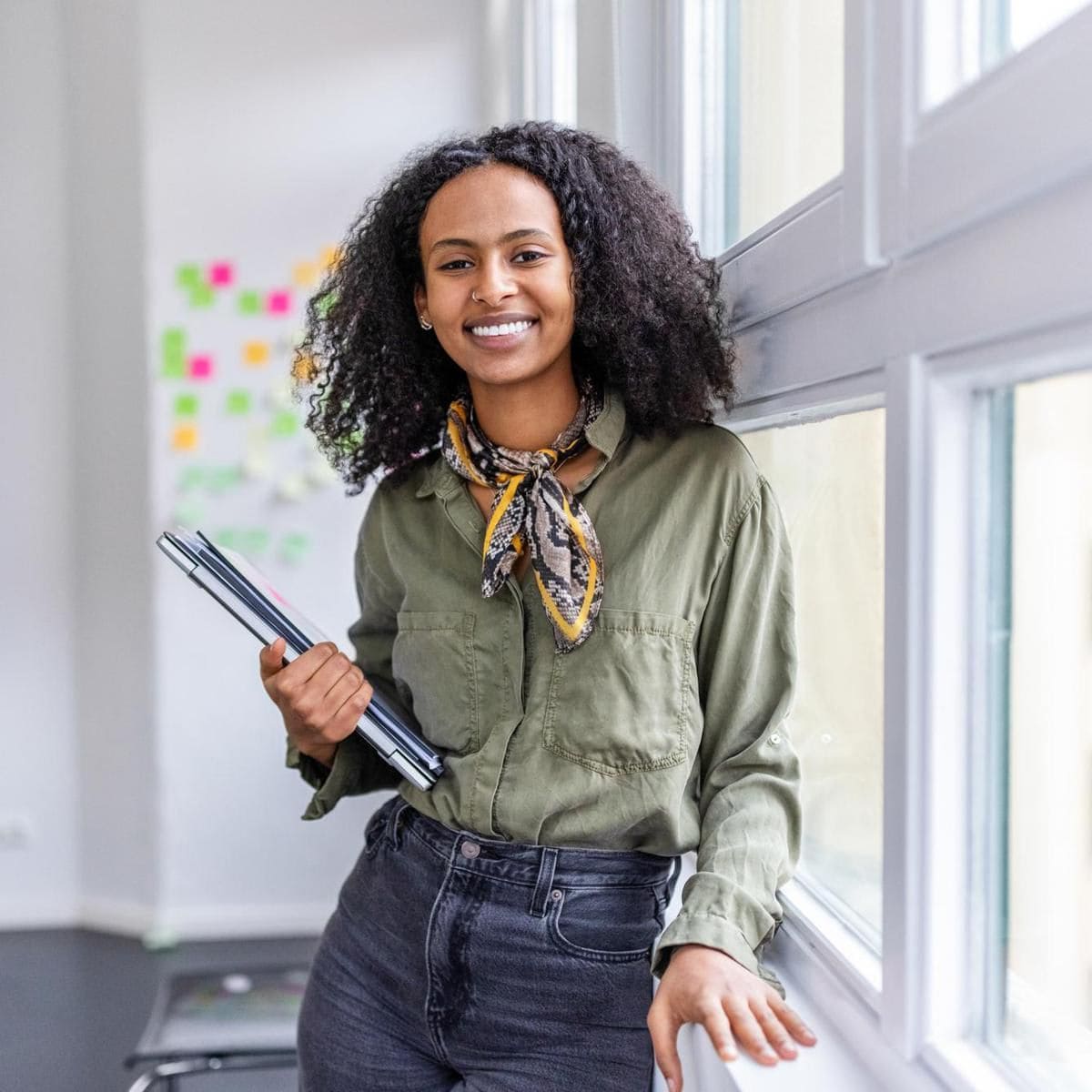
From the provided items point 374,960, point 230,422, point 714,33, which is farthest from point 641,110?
point 230,422

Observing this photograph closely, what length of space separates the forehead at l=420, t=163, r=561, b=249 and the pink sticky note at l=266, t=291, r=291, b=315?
2.49 meters

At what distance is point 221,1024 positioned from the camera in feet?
6.28

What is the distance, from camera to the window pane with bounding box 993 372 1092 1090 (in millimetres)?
769

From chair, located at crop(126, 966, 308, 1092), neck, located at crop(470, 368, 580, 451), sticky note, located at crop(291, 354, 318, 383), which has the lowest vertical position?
chair, located at crop(126, 966, 308, 1092)

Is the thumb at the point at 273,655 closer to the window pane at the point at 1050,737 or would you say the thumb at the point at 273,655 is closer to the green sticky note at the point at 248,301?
the window pane at the point at 1050,737

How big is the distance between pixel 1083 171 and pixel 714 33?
101cm

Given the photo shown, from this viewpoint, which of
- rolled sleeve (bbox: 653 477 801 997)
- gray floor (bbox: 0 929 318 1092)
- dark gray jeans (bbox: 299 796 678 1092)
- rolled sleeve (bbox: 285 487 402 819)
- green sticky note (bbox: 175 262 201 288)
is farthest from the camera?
green sticky note (bbox: 175 262 201 288)

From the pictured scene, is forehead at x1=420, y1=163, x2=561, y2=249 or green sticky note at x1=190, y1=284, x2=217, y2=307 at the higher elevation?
green sticky note at x1=190, y1=284, x2=217, y2=307

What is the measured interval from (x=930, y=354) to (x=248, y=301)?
2.91 metres

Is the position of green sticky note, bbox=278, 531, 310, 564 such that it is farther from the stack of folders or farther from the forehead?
the forehead

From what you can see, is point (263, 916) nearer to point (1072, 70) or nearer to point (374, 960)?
→ point (374, 960)

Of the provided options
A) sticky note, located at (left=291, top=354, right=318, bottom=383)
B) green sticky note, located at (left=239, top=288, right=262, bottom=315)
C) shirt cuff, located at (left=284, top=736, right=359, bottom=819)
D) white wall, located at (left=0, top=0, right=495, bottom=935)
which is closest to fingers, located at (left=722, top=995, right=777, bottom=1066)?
shirt cuff, located at (left=284, top=736, right=359, bottom=819)

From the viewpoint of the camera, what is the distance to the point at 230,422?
352cm

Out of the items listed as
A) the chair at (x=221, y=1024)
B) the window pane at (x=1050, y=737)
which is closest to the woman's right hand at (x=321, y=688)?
the window pane at (x=1050, y=737)
